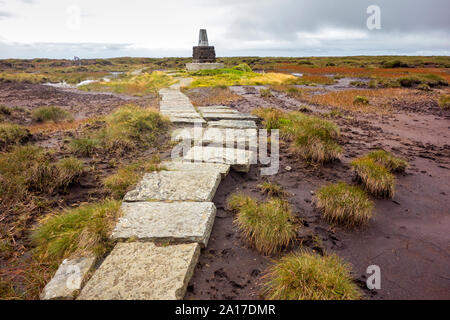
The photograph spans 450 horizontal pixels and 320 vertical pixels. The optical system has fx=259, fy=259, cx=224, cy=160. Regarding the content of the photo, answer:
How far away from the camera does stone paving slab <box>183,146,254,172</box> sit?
4.07 metres

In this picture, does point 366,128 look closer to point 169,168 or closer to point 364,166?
point 364,166

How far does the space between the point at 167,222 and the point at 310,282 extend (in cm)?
141

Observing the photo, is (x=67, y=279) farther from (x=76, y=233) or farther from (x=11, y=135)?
(x=11, y=135)

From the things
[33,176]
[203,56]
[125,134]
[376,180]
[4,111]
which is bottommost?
[376,180]

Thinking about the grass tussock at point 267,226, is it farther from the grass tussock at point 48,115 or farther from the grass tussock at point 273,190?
the grass tussock at point 48,115

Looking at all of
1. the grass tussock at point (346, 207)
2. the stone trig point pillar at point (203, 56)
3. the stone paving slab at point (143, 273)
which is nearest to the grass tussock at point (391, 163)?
the grass tussock at point (346, 207)

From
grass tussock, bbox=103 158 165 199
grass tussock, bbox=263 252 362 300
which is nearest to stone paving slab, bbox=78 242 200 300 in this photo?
grass tussock, bbox=263 252 362 300

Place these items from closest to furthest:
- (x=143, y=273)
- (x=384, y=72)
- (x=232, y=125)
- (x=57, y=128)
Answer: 1. (x=143, y=273)
2. (x=232, y=125)
3. (x=57, y=128)
4. (x=384, y=72)

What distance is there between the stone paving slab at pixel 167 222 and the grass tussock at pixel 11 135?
445cm

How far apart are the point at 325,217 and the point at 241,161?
156 cm

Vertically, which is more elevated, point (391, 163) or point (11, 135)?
point (11, 135)

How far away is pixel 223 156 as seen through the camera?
4262 mm

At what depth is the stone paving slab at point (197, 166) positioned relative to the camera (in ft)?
12.5

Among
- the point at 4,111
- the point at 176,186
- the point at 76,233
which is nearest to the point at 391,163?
the point at 176,186
